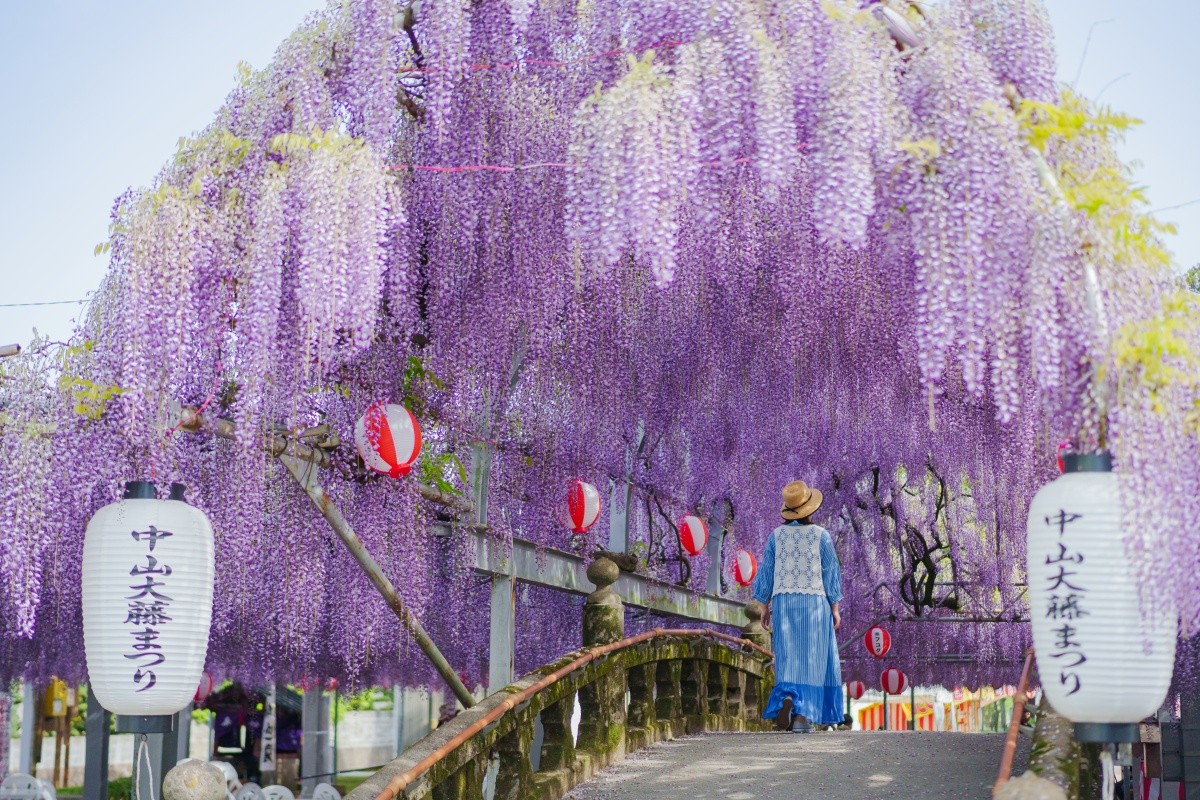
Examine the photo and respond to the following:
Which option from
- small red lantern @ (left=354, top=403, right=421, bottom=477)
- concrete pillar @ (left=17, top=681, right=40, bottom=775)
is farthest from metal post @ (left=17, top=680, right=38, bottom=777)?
small red lantern @ (left=354, top=403, right=421, bottom=477)

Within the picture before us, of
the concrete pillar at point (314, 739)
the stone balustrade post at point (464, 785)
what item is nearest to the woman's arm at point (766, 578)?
the stone balustrade post at point (464, 785)

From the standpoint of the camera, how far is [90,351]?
20.0 ft

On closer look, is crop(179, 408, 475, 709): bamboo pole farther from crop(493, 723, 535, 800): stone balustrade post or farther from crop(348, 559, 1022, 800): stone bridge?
crop(493, 723, 535, 800): stone balustrade post

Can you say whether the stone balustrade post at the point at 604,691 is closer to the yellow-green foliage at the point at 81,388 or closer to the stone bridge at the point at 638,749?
the stone bridge at the point at 638,749

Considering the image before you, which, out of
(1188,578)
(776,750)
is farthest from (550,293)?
(1188,578)

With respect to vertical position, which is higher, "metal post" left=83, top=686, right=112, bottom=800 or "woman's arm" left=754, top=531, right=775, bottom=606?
"woman's arm" left=754, top=531, right=775, bottom=606

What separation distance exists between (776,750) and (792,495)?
147 cm

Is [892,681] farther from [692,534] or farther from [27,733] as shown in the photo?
[27,733]

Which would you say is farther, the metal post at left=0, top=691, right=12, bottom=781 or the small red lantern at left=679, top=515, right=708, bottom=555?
the metal post at left=0, top=691, right=12, bottom=781

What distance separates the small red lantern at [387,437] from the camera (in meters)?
7.07

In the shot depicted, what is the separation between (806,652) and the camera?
7.78m

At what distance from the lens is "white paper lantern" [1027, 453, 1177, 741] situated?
4.09m

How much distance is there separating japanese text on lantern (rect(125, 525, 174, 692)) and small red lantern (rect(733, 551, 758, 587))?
342 inches

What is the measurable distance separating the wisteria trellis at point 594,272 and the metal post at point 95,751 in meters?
2.11
